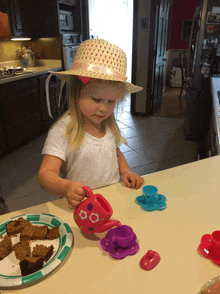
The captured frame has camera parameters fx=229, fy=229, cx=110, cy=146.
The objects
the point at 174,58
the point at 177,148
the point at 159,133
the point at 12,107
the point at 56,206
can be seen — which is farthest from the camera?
the point at 174,58

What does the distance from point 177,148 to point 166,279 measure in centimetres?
260

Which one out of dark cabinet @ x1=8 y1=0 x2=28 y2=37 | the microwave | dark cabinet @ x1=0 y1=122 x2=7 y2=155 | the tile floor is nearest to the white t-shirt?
the tile floor

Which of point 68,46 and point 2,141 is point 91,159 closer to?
point 2,141

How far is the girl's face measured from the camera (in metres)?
0.81

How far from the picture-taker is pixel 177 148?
2.96 m

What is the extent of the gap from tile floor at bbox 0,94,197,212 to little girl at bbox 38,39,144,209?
1078mm

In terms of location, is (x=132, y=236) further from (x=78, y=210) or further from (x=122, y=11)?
(x=122, y=11)

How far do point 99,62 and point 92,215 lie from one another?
1.61ft

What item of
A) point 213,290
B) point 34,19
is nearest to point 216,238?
point 213,290

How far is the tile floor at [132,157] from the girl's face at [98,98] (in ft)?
4.32

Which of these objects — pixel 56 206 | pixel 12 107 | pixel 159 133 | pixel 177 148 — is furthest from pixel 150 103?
pixel 56 206

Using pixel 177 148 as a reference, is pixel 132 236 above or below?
above

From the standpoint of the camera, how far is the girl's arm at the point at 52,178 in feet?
2.38

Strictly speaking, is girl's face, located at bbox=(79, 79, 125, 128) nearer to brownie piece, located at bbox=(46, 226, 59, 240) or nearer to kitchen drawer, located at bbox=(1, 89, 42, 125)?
brownie piece, located at bbox=(46, 226, 59, 240)
